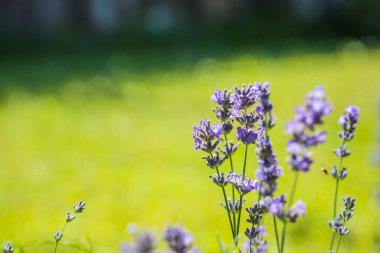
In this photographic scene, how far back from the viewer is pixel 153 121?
24.6ft

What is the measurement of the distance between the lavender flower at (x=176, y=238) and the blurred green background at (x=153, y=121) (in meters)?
0.95

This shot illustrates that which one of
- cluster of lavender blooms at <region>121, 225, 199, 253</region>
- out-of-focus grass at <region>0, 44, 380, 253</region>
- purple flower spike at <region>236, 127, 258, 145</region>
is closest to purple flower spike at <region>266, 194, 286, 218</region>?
purple flower spike at <region>236, 127, 258, 145</region>

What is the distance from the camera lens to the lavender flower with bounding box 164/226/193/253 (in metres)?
1.23

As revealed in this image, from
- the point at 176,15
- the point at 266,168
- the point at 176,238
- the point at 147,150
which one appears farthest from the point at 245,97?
the point at 176,15

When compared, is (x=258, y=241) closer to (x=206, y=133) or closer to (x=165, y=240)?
(x=206, y=133)

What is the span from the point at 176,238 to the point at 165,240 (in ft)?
0.06

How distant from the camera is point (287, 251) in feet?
13.7

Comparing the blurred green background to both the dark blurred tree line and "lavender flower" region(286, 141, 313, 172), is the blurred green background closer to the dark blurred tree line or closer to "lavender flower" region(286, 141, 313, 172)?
the dark blurred tree line

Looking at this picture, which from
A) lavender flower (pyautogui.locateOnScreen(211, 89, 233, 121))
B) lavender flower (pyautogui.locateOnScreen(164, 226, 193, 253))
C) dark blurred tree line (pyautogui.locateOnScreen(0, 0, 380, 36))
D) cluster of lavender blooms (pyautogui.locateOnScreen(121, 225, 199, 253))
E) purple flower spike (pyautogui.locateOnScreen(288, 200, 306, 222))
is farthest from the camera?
dark blurred tree line (pyautogui.locateOnScreen(0, 0, 380, 36))

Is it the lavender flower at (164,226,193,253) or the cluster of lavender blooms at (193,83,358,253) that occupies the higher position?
the cluster of lavender blooms at (193,83,358,253)

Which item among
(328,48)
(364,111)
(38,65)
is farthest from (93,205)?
(328,48)

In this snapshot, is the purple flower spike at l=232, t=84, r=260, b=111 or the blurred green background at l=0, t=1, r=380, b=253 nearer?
the purple flower spike at l=232, t=84, r=260, b=111

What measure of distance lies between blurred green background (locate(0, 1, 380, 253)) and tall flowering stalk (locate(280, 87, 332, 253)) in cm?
73

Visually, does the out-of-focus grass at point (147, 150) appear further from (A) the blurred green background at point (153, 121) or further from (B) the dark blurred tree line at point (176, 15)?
(B) the dark blurred tree line at point (176, 15)
